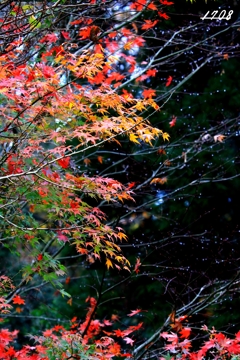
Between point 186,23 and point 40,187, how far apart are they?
3459mm

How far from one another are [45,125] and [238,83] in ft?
10.6

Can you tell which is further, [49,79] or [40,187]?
[40,187]

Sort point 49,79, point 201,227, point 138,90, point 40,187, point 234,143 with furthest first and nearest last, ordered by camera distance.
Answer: point 138,90 → point 234,143 → point 201,227 → point 40,187 → point 49,79

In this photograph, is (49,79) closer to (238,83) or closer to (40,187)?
(40,187)

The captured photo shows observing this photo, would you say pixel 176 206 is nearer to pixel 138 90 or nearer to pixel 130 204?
pixel 130 204

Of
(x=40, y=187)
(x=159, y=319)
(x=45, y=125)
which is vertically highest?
(x=45, y=125)

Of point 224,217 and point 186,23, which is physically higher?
point 186,23

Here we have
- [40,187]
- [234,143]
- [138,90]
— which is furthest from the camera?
[138,90]

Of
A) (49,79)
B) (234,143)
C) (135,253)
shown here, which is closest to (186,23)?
(234,143)

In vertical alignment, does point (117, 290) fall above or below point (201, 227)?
below

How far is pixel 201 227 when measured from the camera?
17.8 feet

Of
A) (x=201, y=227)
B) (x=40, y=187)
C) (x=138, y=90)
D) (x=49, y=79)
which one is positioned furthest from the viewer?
(x=138, y=90)

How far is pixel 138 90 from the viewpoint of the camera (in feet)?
20.7

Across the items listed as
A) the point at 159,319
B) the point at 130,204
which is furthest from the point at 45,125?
the point at 159,319
